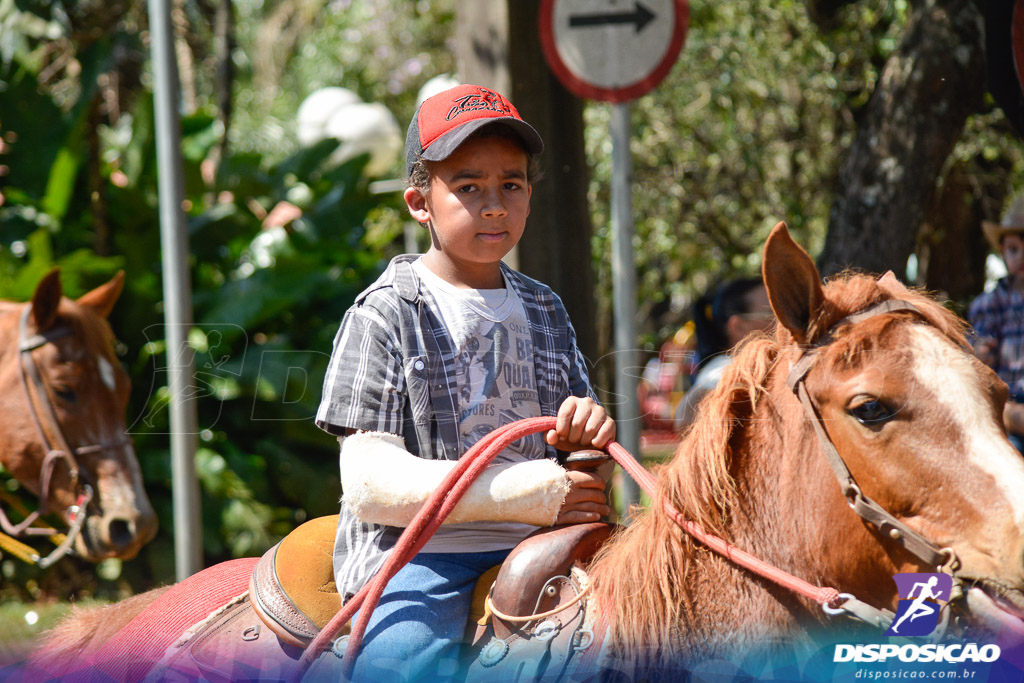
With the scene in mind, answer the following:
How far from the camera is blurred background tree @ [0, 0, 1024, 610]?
6.66 meters

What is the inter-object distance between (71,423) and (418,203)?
116 inches

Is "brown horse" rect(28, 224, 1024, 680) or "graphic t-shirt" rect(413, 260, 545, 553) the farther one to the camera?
"graphic t-shirt" rect(413, 260, 545, 553)

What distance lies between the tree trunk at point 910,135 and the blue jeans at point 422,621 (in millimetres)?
3263

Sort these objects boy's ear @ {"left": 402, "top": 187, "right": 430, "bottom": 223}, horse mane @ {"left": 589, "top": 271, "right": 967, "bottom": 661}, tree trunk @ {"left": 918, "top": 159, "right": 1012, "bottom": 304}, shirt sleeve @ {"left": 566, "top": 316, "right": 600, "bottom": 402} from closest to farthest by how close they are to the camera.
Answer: horse mane @ {"left": 589, "top": 271, "right": 967, "bottom": 661}, boy's ear @ {"left": 402, "top": 187, "right": 430, "bottom": 223}, shirt sleeve @ {"left": 566, "top": 316, "right": 600, "bottom": 402}, tree trunk @ {"left": 918, "top": 159, "right": 1012, "bottom": 304}

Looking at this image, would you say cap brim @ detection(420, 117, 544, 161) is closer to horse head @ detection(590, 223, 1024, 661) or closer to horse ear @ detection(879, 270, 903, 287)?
horse head @ detection(590, 223, 1024, 661)

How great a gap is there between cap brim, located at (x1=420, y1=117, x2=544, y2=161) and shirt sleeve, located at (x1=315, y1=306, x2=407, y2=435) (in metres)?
0.36

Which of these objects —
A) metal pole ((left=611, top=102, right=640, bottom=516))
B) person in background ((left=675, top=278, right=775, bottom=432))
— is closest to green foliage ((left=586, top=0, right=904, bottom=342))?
person in background ((left=675, top=278, right=775, bottom=432))

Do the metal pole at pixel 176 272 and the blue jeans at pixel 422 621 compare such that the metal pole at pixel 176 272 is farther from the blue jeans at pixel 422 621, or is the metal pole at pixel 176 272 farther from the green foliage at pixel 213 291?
the blue jeans at pixel 422 621

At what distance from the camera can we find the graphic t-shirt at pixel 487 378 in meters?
2.02

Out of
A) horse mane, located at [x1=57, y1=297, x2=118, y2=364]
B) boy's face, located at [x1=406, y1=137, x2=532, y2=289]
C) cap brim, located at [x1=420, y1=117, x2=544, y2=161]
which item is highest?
cap brim, located at [x1=420, y1=117, x2=544, y2=161]

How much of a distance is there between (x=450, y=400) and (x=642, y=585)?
543mm

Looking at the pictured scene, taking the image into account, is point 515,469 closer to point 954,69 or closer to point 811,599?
point 811,599

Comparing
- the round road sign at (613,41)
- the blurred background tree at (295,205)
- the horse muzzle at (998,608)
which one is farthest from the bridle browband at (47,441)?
the horse muzzle at (998,608)

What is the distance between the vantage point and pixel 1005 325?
514 centimetres
